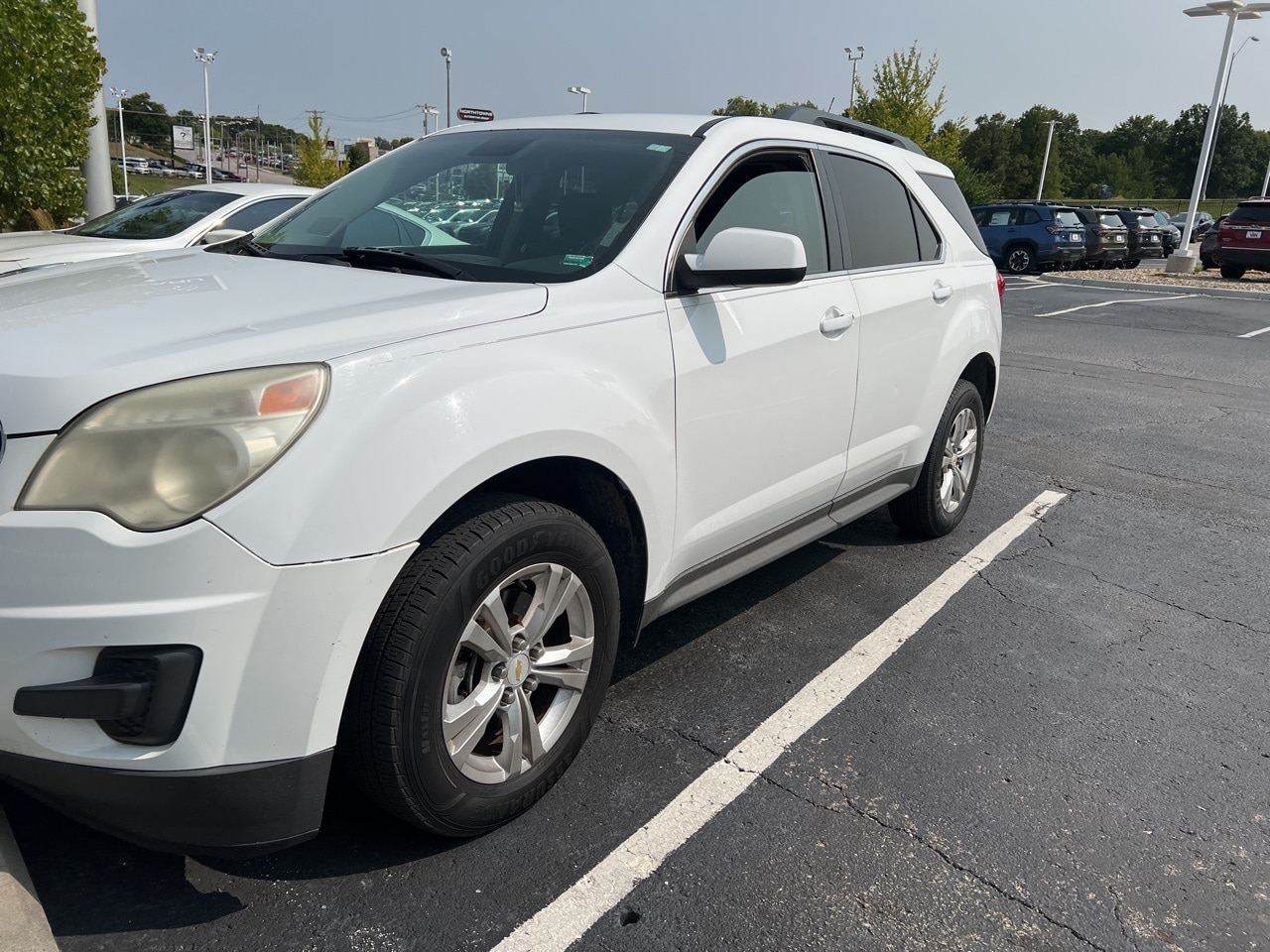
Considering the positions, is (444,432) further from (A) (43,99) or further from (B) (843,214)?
(A) (43,99)

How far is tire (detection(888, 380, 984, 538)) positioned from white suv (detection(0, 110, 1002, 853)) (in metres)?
0.87

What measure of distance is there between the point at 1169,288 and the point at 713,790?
70.8 feet

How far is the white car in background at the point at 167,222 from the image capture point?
306 inches

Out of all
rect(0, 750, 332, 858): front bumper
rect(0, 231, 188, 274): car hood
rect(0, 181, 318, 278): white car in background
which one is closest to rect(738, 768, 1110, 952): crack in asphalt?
rect(0, 750, 332, 858): front bumper

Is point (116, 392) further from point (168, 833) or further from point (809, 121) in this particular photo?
point (809, 121)

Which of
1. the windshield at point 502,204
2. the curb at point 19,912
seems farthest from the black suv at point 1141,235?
the curb at point 19,912

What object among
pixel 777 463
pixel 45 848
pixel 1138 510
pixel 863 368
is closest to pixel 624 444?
pixel 777 463

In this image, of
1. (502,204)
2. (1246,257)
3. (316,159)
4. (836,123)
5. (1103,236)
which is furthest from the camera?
(316,159)

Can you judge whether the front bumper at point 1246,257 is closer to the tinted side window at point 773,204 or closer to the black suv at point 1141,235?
the black suv at point 1141,235

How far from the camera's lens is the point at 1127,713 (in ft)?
10.7

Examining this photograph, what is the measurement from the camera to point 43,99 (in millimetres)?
10703

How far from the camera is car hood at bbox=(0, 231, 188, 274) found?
696 cm

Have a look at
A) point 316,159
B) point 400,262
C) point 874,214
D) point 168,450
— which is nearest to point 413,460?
point 168,450

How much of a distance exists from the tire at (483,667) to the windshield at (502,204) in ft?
2.50
